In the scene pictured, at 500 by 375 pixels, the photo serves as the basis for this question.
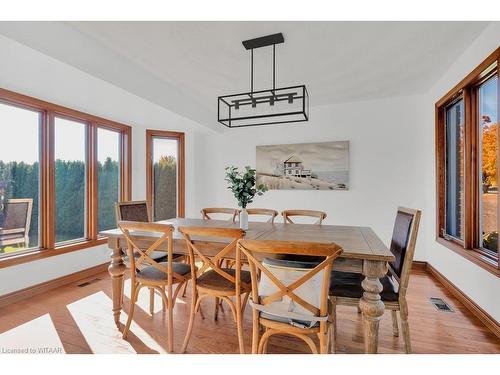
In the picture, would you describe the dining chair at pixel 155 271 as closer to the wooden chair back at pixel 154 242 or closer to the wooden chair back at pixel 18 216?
the wooden chair back at pixel 154 242

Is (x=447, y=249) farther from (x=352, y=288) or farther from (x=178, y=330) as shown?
(x=178, y=330)

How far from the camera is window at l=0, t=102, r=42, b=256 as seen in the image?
9.25ft

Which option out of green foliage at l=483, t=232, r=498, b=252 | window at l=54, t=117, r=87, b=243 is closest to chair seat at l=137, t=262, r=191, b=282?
window at l=54, t=117, r=87, b=243

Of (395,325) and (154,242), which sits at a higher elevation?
(154,242)

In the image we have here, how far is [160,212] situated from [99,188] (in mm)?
1019

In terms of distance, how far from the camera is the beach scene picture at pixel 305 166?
Answer: 12.8 ft

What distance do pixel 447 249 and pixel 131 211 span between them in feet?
11.6

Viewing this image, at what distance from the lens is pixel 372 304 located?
5.08 feet

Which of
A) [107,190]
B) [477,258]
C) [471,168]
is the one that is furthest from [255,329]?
[107,190]

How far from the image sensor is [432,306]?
252 centimetres

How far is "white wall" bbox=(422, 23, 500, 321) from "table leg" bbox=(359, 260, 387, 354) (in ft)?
3.98

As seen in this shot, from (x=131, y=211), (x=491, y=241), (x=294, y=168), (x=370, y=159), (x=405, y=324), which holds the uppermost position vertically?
(x=370, y=159)

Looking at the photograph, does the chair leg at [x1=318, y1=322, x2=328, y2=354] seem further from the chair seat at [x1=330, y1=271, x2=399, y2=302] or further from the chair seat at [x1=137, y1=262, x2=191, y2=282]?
the chair seat at [x1=137, y1=262, x2=191, y2=282]
